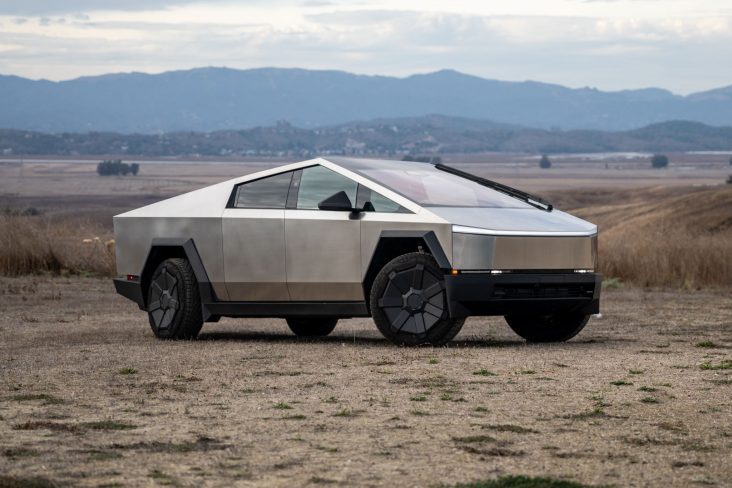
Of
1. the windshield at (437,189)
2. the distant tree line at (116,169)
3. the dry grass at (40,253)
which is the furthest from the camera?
the distant tree line at (116,169)

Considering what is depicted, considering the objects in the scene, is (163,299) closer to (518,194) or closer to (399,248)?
(399,248)

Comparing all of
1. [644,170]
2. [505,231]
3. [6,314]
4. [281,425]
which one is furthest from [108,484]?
[644,170]

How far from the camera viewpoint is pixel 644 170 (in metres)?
183

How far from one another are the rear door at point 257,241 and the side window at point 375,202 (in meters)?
0.74

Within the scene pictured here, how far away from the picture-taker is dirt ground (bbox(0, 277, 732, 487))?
21.4ft

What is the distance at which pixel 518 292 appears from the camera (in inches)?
451

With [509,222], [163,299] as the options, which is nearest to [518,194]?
[509,222]

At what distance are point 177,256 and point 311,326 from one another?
1574 mm

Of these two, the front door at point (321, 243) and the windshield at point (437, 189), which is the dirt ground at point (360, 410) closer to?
the front door at point (321, 243)

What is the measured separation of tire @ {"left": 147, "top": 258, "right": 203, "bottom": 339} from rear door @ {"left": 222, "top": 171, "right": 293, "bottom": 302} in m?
0.39

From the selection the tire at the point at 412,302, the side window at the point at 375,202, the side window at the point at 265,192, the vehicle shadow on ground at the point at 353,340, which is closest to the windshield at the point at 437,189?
the side window at the point at 375,202

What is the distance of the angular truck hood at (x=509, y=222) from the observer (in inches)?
449

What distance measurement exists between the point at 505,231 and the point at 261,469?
17.3 ft

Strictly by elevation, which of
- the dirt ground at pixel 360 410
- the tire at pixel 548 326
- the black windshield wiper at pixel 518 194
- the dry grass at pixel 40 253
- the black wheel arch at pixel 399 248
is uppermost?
the black windshield wiper at pixel 518 194
